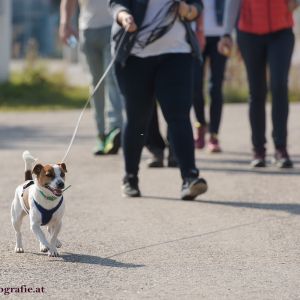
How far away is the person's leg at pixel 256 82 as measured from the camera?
9.34 meters

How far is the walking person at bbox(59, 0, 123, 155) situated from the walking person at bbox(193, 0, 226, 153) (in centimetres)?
83

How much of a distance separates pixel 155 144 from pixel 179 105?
1.91 m

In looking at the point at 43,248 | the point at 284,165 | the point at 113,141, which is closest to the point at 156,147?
the point at 113,141

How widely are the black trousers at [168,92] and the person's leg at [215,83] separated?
2.76 metres

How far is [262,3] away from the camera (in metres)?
9.21

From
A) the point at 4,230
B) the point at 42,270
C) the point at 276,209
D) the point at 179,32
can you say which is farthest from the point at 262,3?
the point at 42,270

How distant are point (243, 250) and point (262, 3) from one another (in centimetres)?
352

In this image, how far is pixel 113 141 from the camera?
10461 mm

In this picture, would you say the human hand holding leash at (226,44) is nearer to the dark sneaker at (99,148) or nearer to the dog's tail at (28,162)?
the dark sneaker at (99,148)

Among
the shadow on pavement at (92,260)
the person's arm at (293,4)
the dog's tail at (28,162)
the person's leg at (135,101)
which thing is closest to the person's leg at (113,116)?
the person's arm at (293,4)

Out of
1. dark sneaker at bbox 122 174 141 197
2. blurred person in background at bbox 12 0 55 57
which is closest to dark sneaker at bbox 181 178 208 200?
dark sneaker at bbox 122 174 141 197

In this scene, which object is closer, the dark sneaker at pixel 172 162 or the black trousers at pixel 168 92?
the black trousers at pixel 168 92

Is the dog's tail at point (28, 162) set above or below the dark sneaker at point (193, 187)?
above

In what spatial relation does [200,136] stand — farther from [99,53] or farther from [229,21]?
[229,21]
